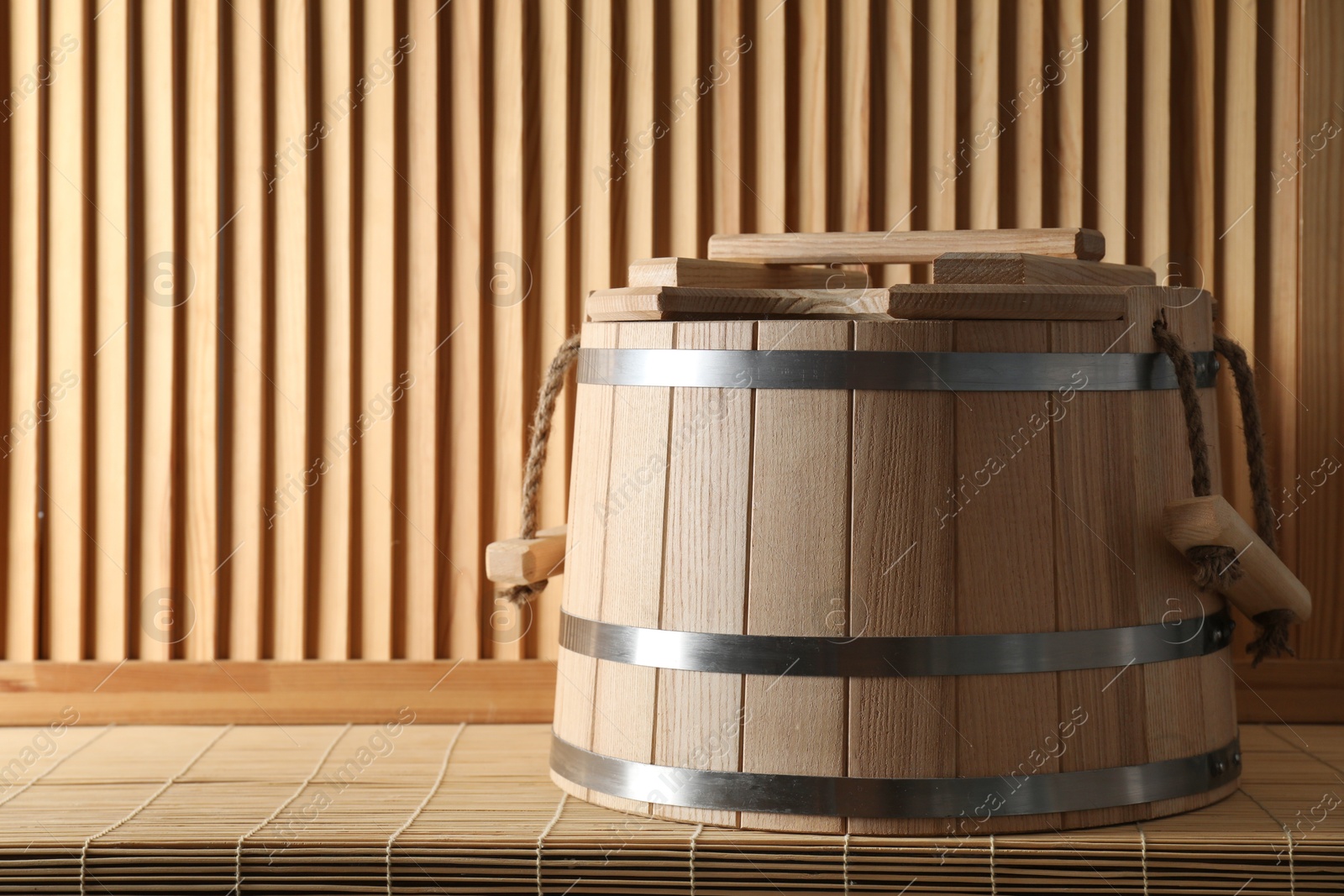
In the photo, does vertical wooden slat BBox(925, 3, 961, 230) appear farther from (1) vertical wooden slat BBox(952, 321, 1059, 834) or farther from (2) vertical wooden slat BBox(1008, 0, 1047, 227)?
(1) vertical wooden slat BBox(952, 321, 1059, 834)

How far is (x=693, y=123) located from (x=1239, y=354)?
0.84 meters

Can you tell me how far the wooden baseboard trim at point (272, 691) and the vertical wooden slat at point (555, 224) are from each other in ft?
0.60

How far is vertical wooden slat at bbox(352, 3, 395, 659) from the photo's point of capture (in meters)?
1.83

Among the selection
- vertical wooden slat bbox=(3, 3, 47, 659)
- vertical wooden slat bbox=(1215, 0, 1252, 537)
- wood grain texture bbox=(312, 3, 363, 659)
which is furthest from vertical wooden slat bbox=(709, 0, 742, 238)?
vertical wooden slat bbox=(3, 3, 47, 659)

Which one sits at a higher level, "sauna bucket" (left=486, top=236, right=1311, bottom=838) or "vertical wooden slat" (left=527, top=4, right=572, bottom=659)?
"vertical wooden slat" (left=527, top=4, right=572, bottom=659)

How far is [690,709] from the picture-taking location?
4.35 ft

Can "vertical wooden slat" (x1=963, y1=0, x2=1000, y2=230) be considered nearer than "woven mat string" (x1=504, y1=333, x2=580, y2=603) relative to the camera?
No

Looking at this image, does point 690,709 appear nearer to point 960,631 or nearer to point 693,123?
point 960,631

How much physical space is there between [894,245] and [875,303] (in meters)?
0.26

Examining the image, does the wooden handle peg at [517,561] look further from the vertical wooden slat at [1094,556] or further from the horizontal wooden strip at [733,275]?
the vertical wooden slat at [1094,556]

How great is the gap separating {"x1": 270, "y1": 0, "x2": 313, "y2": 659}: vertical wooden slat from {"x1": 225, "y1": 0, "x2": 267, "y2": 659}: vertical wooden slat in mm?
19

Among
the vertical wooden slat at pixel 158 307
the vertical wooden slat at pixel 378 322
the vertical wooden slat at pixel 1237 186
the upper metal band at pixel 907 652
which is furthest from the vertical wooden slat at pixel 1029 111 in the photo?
the vertical wooden slat at pixel 158 307

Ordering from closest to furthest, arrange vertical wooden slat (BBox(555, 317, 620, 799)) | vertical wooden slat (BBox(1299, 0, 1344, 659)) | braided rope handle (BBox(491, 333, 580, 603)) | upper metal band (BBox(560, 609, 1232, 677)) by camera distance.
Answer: upper metal band (BBox(560, 609, 1232, 677)) → vertical wooden slat (BBox(555, 317, 620, 799)) → braided rope handle (BBox(491, 333, 580, 603)) → vertical wooden slat (BBox(1299, 0, 1344, 659))

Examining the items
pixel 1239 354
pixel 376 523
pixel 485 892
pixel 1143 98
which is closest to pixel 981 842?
pixel 485 892
